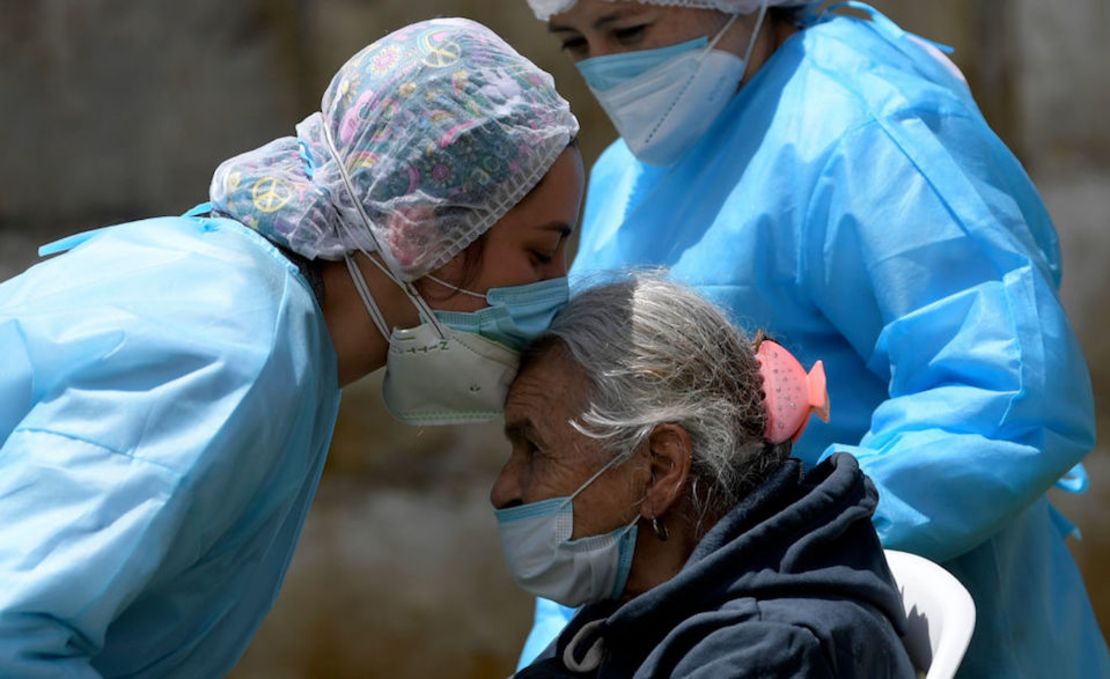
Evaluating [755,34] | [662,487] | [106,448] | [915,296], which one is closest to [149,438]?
[106,448]

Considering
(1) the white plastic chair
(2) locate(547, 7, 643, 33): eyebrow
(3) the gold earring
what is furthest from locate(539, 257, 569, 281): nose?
(2) locate(547, 7, 643, 33): eyebrow

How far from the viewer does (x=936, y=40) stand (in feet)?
16.0

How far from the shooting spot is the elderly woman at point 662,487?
2.27m

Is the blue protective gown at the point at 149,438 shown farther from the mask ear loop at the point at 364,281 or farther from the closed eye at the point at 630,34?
the closed eye at the point at 630,34

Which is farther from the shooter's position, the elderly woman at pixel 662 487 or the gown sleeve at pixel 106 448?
the elderly woman at pixel 662 487

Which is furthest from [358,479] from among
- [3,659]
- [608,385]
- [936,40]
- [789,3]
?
[3,659]

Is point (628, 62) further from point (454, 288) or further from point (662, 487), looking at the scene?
point (662, 487)

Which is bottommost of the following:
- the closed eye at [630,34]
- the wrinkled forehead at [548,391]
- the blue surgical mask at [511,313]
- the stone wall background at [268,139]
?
the stone wall background at [268,139]

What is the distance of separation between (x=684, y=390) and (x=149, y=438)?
2.72ft

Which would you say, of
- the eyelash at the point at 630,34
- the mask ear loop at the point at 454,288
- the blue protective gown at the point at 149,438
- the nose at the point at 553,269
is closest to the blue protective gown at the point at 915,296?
the eyelash at the point at 630,34

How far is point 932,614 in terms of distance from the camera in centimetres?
240

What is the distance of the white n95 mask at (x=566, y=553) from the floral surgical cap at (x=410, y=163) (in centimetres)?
41

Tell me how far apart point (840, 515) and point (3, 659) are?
3.69 feet

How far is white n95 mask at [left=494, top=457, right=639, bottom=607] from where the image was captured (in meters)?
2.44
